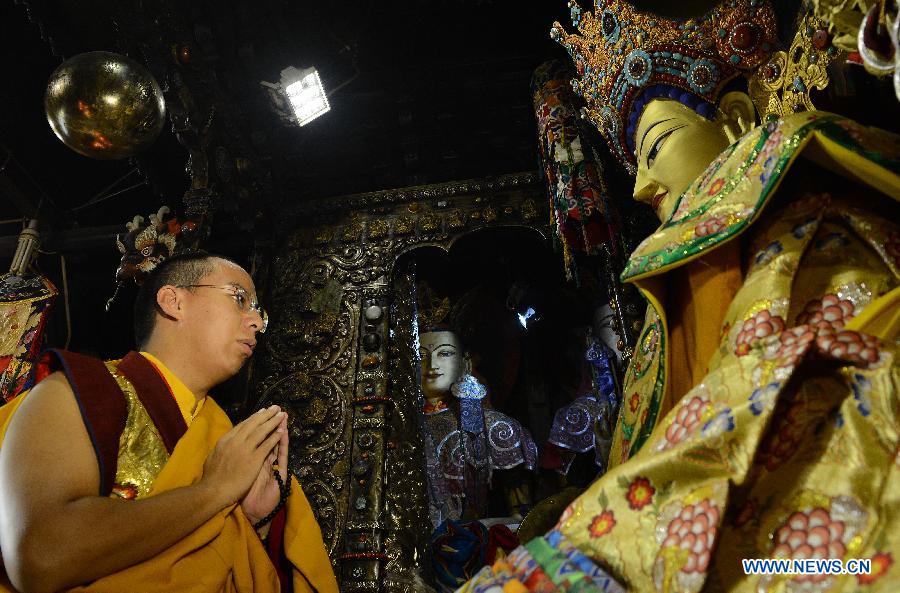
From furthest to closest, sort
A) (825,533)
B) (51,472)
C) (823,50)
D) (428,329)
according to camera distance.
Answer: (428,329) → (823,50) → (51,472) → (825,533)

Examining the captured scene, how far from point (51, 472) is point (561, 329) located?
4351 millimetres

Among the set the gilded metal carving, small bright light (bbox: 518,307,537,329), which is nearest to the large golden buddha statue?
the gilded metal carving

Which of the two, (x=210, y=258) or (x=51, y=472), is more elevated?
(x=210, y=258)

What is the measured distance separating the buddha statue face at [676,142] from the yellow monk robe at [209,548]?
1517mm

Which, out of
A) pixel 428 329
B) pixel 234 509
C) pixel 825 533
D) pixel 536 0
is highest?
pixel 536 0

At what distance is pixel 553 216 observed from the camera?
3.39m

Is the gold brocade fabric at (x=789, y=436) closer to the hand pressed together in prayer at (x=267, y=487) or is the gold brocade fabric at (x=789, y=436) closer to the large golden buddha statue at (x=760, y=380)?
the large golden buddha statue at (x=760, y=380)

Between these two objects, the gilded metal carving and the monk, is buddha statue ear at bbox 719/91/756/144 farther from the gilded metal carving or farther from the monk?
the gilded metal carving

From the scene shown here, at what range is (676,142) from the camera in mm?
1679

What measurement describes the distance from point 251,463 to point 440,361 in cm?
322

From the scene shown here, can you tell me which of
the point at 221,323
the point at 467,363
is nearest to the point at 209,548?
the point at 221,323

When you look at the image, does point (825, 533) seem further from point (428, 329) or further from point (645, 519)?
point (428, 329)

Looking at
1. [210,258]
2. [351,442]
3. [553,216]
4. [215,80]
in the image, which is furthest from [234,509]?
[215,80]

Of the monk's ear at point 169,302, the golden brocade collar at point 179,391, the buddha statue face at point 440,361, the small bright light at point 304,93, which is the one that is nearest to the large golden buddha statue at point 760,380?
the golden brocade collar at point 179,391
